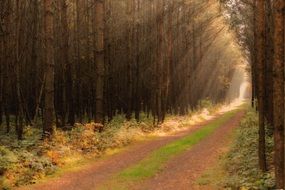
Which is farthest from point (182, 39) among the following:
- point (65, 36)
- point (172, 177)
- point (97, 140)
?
point (172, 177)

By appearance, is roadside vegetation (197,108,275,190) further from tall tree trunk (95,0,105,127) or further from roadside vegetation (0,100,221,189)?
tall tree trunk (95,0,105,127)

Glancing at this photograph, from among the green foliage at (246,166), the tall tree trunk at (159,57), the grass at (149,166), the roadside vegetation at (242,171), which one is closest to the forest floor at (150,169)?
the grass at (149,166)

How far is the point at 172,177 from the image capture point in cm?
1288

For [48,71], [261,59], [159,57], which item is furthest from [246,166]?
[159,57]

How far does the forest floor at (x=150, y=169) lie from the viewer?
1191 cm

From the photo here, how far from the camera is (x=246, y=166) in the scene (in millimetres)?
12672

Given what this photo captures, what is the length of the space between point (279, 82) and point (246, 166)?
5149mm

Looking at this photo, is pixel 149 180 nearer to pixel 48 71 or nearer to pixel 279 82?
pixel 279 82

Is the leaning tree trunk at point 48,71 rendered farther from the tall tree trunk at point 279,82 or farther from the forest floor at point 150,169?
the tall tree trunk at point 279,82

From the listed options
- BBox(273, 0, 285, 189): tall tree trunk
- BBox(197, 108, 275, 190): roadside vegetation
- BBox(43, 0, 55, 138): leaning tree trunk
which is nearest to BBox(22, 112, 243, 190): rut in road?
BBox(197, 108, 275, 190): roadside vegetation

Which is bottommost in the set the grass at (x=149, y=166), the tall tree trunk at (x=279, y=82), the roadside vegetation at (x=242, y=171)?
the grass at (x=149, y=166)

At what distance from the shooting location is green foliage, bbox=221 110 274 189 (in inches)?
404

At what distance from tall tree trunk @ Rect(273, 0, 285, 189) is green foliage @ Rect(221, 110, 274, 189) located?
1256mm

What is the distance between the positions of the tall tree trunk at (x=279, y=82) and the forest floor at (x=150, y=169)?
10.1ft
